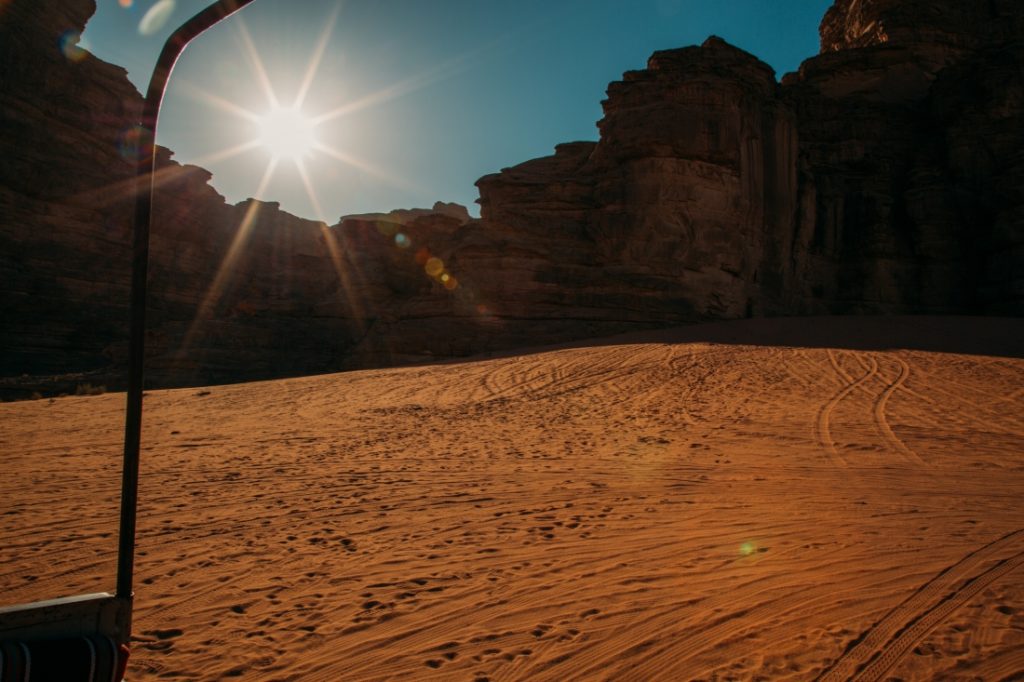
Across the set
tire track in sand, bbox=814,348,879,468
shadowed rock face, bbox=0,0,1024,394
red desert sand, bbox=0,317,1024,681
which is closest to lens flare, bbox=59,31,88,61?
shadowed rock face, bbox=0,0,1024,394

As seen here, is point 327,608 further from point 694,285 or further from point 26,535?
point 694,285

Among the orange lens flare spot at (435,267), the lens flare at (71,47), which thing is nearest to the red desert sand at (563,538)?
the orange lens flare spot at (435,267)

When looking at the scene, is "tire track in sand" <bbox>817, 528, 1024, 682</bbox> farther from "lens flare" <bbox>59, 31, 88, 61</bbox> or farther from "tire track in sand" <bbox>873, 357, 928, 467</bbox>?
"lens flare" <bbox>59, 31, 88, 61</bbox>

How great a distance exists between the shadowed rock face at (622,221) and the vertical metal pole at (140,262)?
23006 millimetres

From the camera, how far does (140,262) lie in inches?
104

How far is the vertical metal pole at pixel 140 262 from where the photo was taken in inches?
104

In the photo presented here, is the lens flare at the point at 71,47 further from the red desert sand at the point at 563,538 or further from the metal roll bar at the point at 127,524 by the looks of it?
the metal roll bar at the point at 127,524

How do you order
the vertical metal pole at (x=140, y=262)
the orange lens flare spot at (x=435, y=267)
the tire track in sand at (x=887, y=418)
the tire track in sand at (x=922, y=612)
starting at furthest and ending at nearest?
the orange lens flare spot at (x=435, y=267), the tire track in sand at (x=887, y=418), the tire track in sand at (x=922, y=612), the vertical metal pole at (x=140, y=262)

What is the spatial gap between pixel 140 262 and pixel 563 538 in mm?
4085

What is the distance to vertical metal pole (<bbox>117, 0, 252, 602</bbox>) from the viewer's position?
263 cm

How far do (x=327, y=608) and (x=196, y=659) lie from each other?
0.84 metres

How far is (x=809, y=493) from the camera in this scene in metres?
6.79

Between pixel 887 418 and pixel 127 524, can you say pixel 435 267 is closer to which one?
pixel 887 418

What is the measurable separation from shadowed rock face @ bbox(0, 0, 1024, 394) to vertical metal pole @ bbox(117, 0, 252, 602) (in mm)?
23006
